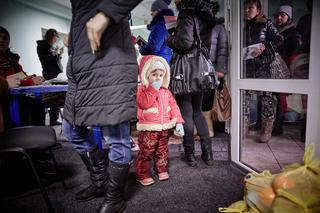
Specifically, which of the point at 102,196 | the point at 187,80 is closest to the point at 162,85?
the point at 187,80

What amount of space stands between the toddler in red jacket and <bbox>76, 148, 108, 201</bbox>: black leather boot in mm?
309

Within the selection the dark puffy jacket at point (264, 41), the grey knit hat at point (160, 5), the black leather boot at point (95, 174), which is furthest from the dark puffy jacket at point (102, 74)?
the dark puffy jacket at point (264, 41)

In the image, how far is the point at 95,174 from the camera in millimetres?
1397

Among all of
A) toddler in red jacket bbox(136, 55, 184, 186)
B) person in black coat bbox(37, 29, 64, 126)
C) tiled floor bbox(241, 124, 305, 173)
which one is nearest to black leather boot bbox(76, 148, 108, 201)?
toddler in red jacket bbox(136, 55, 184, 186)

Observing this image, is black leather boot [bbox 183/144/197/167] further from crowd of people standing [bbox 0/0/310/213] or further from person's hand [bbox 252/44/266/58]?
person's hand [bbox 252/44/266/58]

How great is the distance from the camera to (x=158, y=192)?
1493 mm

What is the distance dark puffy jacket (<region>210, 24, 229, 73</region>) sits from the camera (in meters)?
2.05

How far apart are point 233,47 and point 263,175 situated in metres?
1.00

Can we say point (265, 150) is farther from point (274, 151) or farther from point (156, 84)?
point (156, 84)

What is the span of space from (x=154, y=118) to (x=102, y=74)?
68cm

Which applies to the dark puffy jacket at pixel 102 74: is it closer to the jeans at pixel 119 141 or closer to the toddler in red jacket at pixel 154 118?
the jeans at pixel 119 141

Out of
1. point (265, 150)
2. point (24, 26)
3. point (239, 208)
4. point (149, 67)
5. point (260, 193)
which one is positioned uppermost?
point (24, 26)

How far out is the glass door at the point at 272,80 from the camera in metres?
1.22

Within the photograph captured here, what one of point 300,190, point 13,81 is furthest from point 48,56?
point 300,190
